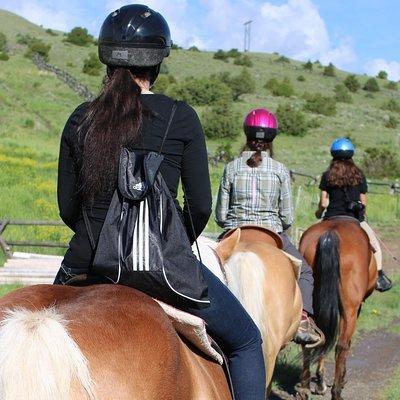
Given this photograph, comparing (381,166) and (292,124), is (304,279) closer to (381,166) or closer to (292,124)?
(381,166)

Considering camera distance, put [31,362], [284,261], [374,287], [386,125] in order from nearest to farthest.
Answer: [31,362], [284,261], [374,287], [386,125]

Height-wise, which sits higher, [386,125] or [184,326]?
[386,125]

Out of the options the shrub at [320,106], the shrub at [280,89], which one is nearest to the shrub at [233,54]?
the shrub at [280,89]

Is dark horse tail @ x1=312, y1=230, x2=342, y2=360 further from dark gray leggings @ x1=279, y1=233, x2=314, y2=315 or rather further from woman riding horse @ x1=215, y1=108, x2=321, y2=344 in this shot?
woman riding horse @ x1=215, y1=108, x2=321, y2=344

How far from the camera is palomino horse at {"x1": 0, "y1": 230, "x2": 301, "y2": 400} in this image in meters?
2.17

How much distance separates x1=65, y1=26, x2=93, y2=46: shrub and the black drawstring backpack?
299 feet

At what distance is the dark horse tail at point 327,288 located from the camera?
7527 mm

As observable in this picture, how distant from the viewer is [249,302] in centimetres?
484

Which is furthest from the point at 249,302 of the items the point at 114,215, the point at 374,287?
the point at 374,287

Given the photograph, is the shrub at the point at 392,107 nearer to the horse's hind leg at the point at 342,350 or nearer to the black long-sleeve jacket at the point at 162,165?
the horse's hind leg at the point at 342,350

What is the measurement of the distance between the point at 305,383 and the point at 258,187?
2431 millimetres

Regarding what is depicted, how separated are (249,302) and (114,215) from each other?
88.6 inches

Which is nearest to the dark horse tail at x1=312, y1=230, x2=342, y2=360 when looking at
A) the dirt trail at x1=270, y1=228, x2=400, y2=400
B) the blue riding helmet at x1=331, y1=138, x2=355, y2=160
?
the dirt trail at x1=270, y1=228, x2=400, y2=400

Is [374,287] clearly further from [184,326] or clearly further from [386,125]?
[386,125]
